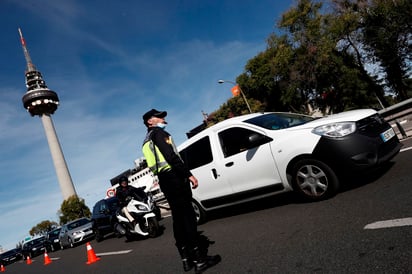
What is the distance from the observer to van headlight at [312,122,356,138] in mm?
4884

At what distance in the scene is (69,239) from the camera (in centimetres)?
1720

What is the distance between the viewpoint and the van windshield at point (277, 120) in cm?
582

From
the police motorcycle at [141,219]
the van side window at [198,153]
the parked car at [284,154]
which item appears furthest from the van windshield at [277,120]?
the police motorcycle at [141,219]

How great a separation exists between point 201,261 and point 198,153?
3.26 metres

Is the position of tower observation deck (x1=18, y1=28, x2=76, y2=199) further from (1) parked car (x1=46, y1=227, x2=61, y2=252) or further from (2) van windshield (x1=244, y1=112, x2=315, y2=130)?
(2) van windshield (x1=244, y1=112, x2=315, y2=130)

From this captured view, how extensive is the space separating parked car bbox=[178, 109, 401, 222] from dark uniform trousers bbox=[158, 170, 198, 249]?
6.27 feet

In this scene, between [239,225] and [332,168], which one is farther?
[239,225]

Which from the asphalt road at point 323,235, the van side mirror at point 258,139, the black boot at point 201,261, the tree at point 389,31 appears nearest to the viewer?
the asphalt road at point 323,235

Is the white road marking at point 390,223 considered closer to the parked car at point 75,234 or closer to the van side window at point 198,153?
the van side window at point 198,153

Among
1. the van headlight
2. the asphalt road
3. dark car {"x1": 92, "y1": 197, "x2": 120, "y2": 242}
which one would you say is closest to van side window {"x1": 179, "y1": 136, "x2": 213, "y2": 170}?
the asphalt road

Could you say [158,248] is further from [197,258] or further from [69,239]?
[69,239]

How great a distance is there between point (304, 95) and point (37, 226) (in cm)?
11595

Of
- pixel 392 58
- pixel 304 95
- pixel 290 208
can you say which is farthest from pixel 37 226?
pixel 290 208

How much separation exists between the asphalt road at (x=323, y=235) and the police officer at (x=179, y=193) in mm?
262
